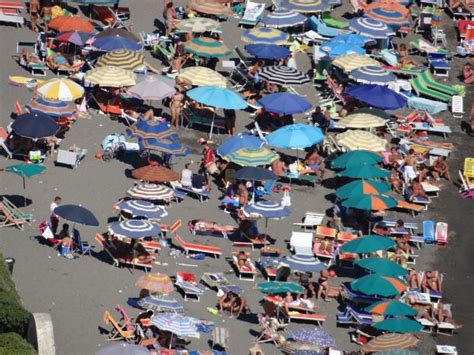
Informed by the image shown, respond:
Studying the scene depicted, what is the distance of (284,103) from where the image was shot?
1923 inches

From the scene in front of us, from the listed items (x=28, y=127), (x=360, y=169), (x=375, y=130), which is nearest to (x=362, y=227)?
(x=360, y=169)

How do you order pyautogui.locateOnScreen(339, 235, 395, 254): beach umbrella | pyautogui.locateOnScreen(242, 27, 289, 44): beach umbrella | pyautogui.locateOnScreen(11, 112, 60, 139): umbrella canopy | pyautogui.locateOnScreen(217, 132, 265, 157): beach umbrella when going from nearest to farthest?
pyautogui.locateOnScreen(339, 235, 395, 254): beach umbrella
pyautogui.locateOnScreen(11, 112, 60, 139): umbrella canopy
pyautogui.locateOnScreen(217, 132, 265, 157): beach umbrella
pyautogui.locateOnScreen(242, 27, 289, 44): beach umbrella

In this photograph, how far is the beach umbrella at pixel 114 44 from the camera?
51.2 metres

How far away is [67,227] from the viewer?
4147 cm

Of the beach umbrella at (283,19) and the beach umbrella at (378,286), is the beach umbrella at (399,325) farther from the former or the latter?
the beach umbrella at (283,19)

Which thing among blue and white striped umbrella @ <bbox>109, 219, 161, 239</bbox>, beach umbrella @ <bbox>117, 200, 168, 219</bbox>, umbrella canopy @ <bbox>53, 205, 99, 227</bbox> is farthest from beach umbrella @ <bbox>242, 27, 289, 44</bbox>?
umbrella canopy @ <bbox>53, 205, 99, 227</bbox>

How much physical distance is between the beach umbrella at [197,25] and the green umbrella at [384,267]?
47.3 feet

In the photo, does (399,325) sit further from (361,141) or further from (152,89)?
(152,89)

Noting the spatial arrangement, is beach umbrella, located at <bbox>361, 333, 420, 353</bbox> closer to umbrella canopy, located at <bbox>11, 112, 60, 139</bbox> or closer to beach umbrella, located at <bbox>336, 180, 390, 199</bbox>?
beach umbrella, located at <bbox>336, 180, 390, 199</bbox>

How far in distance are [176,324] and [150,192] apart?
6628 millimetres

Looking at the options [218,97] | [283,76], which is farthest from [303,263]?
[283,76]

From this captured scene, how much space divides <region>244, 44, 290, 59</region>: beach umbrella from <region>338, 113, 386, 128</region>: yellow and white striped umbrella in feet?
13.6

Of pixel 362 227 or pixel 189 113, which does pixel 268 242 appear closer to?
pixel 362 227

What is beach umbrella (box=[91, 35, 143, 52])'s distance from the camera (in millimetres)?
51250
